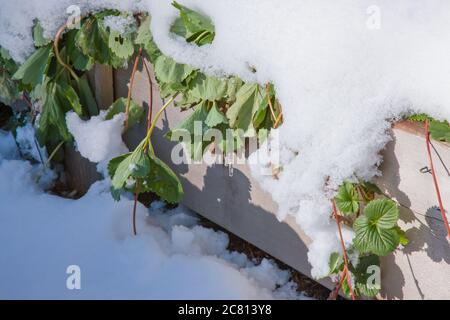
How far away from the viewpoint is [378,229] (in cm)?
111

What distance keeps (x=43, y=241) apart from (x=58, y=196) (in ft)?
0.87

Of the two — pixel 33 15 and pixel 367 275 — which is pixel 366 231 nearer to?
pixel 367 275

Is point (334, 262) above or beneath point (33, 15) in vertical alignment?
beneath

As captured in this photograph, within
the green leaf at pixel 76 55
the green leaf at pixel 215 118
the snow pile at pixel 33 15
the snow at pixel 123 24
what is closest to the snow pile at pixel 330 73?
the green leaf at pixel 215 118

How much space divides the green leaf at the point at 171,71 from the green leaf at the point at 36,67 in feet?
1.42

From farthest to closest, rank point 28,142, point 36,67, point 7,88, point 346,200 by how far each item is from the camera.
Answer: point 28,142, point 7,88, point 36,67, point 346,200

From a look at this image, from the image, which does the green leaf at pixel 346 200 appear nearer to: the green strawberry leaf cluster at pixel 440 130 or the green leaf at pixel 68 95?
the green strawberry leaf cluster at pixel 440 130

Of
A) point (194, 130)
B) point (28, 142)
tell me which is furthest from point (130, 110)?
point (28, 142)

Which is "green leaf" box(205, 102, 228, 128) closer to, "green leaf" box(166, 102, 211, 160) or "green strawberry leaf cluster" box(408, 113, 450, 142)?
"green leaf" box(166, 102, 211, 160)

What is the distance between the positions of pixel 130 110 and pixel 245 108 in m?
0.49

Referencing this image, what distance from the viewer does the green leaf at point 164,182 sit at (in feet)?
4.82

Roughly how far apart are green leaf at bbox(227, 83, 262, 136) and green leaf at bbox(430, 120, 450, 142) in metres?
0.38
